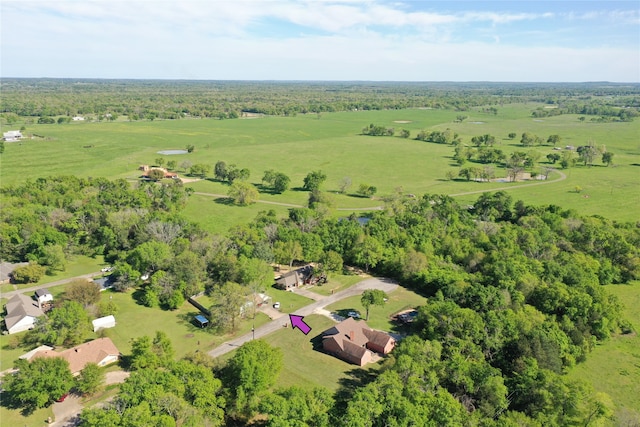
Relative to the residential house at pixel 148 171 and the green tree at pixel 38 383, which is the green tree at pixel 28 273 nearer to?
the green tree at pixel 38 383

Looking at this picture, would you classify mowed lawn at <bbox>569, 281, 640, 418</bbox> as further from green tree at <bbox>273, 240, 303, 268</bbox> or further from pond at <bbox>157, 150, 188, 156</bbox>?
pond at <bbox>157, 150, 188, 156</bbox>

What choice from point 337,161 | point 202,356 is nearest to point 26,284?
point 202,356

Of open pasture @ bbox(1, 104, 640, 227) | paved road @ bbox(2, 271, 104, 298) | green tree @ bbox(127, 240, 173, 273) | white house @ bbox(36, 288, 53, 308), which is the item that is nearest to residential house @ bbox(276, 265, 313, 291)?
green tree @ bbox(127, 240, 173, 273)

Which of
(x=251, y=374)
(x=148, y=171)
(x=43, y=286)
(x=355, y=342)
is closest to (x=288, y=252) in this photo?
(x=355, y=342)

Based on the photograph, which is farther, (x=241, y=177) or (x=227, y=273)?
(x=241, y=177)

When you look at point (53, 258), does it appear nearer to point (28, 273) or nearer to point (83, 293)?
point (28, 273)

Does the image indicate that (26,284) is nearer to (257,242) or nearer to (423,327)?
(257,242)
